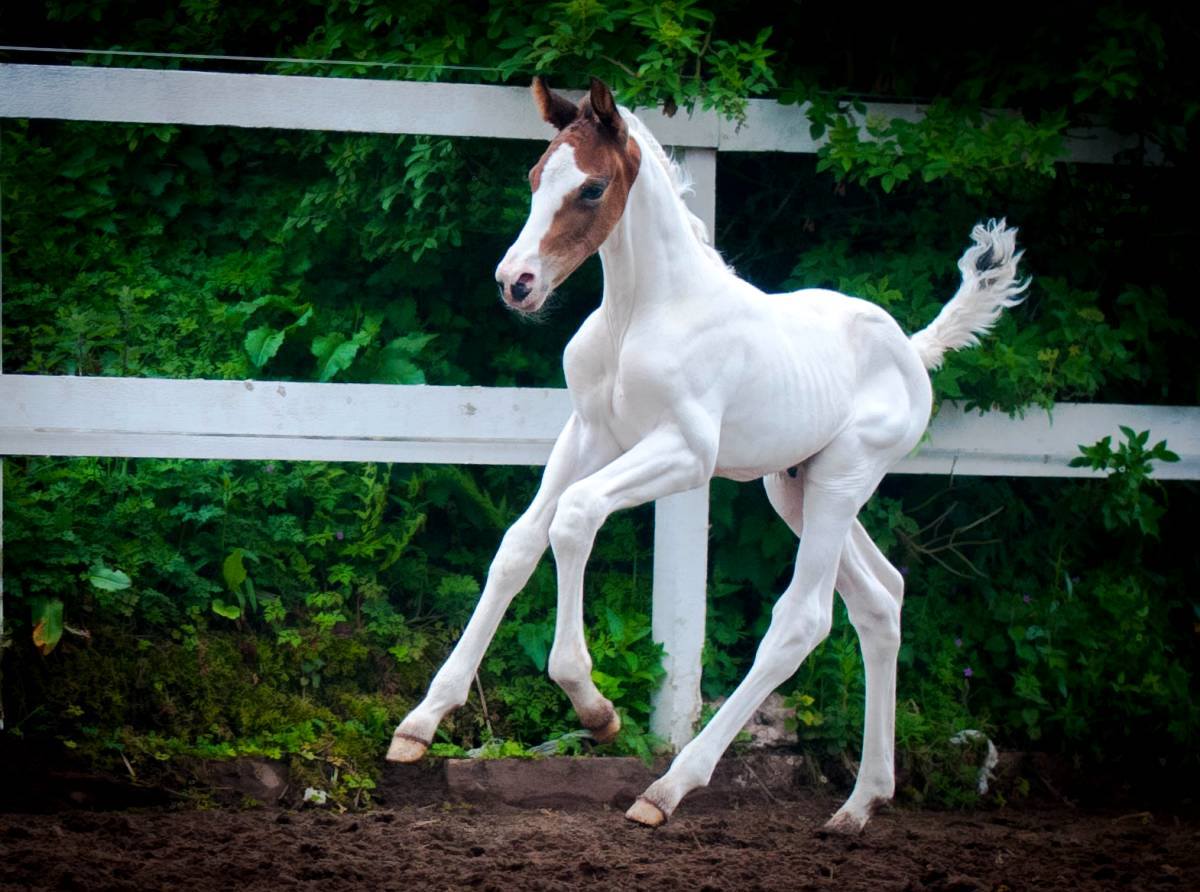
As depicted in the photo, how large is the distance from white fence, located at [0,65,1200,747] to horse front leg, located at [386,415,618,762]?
1.20 metres

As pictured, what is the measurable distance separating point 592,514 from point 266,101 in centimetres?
241

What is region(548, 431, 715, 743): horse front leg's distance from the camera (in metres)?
3.95

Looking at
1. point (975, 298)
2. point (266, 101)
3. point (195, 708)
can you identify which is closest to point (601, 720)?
point (195, 708)

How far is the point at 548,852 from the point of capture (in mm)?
4488

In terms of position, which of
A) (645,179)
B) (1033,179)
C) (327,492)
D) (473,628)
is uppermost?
(1033,179)

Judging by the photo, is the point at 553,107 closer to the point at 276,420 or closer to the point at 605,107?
the point at 605,107

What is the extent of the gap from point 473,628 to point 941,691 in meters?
Result: 2.79

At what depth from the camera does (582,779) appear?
5.57 metres

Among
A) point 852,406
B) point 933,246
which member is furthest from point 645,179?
point 933,246

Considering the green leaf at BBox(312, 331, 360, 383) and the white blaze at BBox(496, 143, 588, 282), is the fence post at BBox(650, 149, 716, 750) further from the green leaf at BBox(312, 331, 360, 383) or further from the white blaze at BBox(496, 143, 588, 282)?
the white blaze at BBox(496, 143, 588, 282)

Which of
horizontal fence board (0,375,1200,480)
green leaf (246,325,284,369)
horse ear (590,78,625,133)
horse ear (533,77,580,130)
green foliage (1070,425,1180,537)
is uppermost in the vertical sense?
horse ear (533,77,580,130)

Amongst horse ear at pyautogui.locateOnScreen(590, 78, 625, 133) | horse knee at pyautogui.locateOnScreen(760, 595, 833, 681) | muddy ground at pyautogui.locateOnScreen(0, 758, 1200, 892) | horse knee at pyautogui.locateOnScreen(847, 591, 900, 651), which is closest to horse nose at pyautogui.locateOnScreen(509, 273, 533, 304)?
horse ear at pyautogui.locateOnScreen(590, 78, 625, 133)

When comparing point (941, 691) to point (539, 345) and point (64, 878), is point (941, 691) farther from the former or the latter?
point (64, 878)

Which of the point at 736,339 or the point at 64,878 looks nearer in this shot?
the point at 64,878
